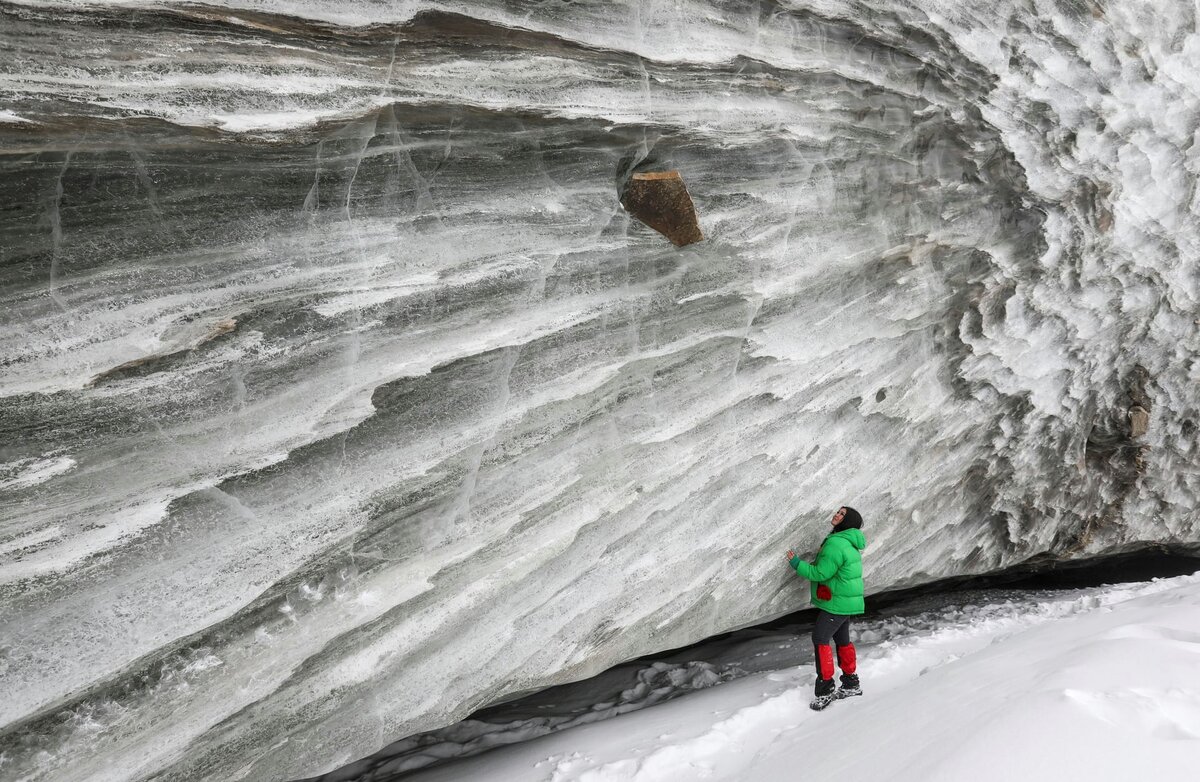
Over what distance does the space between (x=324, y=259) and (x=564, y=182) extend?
4.45 feet

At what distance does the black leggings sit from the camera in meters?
4.64

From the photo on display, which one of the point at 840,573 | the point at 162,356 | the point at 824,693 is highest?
the point at 162,356

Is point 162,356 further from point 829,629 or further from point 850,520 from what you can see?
point 850,520

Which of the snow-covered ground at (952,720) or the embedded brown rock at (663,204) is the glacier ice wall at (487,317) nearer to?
the embedded brown rock at (663,204)

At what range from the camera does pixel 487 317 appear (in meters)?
3.88

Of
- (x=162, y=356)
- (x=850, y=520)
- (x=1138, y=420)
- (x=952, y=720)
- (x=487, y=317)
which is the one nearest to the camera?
(x=162, y=356)

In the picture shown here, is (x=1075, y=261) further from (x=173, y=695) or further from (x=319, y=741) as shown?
(x=173, y=695)

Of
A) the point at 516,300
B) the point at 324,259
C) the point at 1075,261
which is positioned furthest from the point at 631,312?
the point at 1075,261

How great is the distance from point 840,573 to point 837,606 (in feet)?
0.69

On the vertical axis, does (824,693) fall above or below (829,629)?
below

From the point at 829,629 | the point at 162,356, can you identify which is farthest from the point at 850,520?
the point at 162,356

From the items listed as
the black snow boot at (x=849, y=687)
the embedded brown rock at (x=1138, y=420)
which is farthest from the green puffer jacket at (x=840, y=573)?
the embedded brown rock at (x=1138, y=420)

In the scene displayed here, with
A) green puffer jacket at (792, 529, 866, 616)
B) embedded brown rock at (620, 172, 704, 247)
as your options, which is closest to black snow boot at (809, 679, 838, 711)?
green puffer jacket at (792, 529, 866, 616)

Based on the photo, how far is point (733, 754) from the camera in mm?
4160
